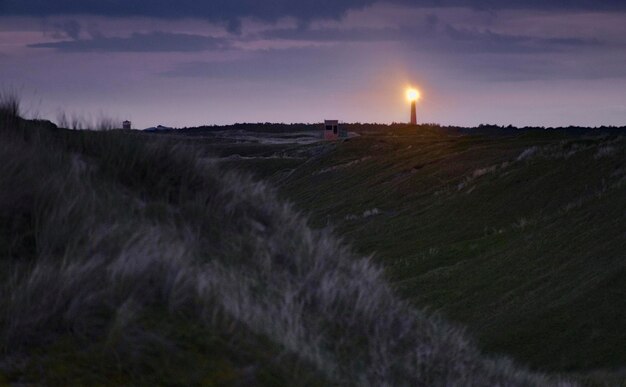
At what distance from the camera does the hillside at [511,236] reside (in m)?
19.1

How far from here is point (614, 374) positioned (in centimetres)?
1467

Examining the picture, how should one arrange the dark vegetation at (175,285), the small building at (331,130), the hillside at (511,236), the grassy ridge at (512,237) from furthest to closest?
the small building at (331,130) → the grassy ridge at (512,237) → the hillside at (511,236) → the dark vegetation at (175,285)

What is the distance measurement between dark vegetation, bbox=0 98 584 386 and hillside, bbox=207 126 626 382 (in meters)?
1.91

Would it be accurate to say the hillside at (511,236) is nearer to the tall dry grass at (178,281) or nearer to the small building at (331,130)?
the tall dry grass at (178,281)

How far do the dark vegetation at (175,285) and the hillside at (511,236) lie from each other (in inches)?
75.0

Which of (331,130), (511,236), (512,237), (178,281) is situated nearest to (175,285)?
(178,281)

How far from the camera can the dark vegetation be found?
19.1 feet

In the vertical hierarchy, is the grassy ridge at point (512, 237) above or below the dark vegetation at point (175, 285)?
below

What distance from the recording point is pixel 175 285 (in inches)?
260

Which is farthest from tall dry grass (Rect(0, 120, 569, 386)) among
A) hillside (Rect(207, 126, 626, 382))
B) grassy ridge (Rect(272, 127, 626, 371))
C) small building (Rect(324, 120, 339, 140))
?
small building (Rect(324, 120, 339, 140))

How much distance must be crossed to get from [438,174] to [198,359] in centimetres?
4732

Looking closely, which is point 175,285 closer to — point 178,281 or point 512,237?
point 178,281

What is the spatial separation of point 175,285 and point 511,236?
88.9ft

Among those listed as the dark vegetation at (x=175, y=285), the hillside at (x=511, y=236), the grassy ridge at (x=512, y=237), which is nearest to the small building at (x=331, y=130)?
the hillside at (x=511, y=236)
